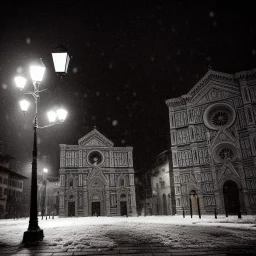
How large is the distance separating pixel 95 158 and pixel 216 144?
864 inches

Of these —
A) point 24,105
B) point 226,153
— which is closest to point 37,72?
point 24,105

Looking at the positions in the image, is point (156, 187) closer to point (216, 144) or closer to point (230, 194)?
point (230, 194)

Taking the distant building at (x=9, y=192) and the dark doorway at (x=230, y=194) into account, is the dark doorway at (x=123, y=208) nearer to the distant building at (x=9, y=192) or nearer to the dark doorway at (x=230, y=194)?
the distant building at (x=9, y=192)

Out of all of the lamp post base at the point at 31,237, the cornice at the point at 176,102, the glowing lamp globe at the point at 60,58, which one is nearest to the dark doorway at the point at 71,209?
the cornice at the point at 176,102

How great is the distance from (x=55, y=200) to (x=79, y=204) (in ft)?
71.8

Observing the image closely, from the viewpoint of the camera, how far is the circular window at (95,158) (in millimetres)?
45844

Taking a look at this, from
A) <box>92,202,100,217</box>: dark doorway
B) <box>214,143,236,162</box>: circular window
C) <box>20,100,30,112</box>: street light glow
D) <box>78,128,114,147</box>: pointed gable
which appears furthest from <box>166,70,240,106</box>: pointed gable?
<box>20,100,30,112</box>: street light glow

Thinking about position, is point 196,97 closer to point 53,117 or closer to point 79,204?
point 79,204

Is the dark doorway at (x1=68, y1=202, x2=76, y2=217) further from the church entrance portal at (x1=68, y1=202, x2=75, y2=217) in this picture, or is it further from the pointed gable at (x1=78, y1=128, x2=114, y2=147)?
the pointed gable at (x1=78, y1=128, x2=114, y2=147)

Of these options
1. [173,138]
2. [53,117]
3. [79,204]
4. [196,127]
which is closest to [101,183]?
[79,204]

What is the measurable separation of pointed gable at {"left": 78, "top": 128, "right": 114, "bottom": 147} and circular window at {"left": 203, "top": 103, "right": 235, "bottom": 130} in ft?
62.0

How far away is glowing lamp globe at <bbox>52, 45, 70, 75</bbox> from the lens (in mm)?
7164

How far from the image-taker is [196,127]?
35375mm

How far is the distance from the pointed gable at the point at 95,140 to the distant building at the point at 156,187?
32.1 ft
